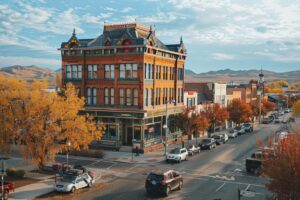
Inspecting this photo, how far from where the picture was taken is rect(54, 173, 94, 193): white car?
28047 mm

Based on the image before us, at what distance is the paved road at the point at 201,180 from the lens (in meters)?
28.4

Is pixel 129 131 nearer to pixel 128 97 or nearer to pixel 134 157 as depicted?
pixel 128 97

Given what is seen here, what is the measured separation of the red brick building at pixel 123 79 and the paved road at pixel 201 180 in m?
8.97

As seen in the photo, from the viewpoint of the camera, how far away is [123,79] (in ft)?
165

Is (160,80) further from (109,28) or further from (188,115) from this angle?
(109,28)

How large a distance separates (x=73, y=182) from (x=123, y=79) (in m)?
23.6

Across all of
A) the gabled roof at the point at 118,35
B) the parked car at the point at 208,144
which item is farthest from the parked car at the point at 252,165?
the gabled roof at the point at 118,35

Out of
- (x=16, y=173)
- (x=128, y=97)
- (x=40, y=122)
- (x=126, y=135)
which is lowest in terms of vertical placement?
(x=16, y=173)

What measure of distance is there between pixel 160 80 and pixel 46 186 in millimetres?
28250

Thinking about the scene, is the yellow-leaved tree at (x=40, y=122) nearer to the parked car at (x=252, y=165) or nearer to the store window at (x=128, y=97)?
the store window at (x=128, y=97)

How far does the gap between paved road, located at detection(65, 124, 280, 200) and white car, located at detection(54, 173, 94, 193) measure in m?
1.02

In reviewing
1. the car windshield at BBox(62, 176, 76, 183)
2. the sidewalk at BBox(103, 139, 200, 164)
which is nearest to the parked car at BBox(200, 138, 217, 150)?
the sidewalk at BBox(103, 139, 200, 164)

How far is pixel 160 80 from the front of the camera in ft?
178

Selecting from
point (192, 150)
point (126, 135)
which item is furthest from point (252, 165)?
point (126, 135)
